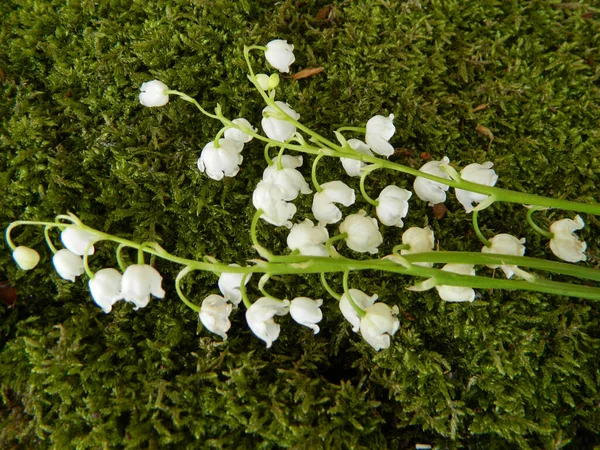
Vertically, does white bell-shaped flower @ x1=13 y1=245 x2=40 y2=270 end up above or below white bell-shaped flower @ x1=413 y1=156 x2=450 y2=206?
below

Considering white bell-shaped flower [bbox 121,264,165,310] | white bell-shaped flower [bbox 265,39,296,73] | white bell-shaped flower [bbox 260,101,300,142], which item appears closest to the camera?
white bell-shaped flower [bbox 121,264,165,310]

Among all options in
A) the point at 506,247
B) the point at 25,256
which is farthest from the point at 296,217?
the point at 25,256

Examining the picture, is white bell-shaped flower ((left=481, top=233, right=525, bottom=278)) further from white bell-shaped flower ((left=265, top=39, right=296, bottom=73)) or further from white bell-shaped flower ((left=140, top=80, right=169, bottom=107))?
white bell-shaped flower ((left=140, top=80, right=169, bottom=107))

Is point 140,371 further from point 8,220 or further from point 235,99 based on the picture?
point 235,99

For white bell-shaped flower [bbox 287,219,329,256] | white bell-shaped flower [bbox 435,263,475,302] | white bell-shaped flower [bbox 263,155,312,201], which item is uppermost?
white bell-shaped flower [bbox 263,155,312,201]

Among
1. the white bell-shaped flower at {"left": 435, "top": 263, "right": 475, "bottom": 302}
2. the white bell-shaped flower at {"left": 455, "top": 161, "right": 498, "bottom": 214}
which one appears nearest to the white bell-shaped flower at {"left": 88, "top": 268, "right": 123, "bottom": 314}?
the white bell-shaped flower at {"left": 435, "top": 263, "right": 475, "bottom": 302}
